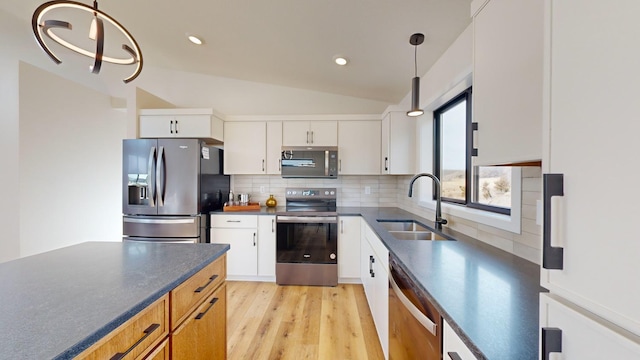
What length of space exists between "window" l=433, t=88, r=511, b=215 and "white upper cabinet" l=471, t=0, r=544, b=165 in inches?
15.7

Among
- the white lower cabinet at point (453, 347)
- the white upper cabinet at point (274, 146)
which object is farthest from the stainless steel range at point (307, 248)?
the white lower cabinet at point (453, 347)

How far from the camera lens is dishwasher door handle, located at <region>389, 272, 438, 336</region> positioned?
83 centimetres

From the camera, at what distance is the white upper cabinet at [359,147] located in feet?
10.2

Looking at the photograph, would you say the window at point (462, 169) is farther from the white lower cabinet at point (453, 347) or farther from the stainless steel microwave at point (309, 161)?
the stainless steel microwave at point (309, 161)

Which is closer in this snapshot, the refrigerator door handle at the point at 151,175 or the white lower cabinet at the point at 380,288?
the white lower cabinet at the point at 380,288

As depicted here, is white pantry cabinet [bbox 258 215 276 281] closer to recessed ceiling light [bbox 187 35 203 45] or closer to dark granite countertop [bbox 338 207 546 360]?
dark granite countertop [bbox 338 207 546 360]

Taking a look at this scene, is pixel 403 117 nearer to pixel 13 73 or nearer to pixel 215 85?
pixel 215 85

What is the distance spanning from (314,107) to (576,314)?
3.30 m

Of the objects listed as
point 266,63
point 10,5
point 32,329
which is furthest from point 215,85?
point 32,329

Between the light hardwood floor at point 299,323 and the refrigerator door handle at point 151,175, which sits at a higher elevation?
the refrigerator door handle at point 151,175

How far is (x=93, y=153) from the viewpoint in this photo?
358cm

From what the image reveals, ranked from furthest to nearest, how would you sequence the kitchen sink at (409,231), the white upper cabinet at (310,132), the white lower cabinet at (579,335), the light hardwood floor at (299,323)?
the white upper cabinet at (310,132)
the kitchen sink at (409,231)
the light hardwood floor at (299,323)
the white lower cabinet at (579,335)

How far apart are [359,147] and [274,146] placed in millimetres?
1103

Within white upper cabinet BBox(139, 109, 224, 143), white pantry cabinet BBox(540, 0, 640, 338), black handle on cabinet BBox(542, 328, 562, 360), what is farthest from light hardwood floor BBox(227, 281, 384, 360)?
white upper cabinet BBox(139, 109, 224, 143)
